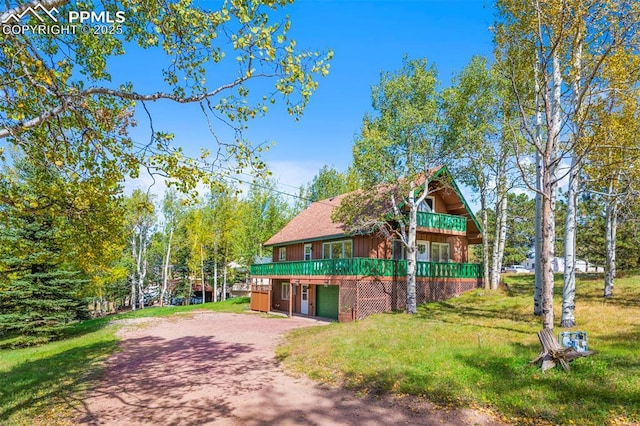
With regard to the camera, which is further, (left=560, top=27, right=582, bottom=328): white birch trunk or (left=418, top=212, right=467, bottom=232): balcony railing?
(left=418, top=212, right=467, bottom=232): balcony railing

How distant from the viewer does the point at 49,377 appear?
10914mm

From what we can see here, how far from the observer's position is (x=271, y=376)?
10.4m

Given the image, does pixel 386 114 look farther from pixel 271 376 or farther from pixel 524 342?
pixel 271 376

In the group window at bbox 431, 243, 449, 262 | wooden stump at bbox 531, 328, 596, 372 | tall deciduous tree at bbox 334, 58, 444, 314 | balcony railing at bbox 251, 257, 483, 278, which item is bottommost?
wooden stump at bbox 531, 328, 596, 372

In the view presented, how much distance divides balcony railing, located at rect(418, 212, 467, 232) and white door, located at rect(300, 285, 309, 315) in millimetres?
9562

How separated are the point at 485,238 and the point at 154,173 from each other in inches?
881

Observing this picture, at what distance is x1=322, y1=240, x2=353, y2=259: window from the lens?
22859 millimetres

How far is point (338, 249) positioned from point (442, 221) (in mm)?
6514

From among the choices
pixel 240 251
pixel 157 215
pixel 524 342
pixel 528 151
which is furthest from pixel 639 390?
pixel 157 215

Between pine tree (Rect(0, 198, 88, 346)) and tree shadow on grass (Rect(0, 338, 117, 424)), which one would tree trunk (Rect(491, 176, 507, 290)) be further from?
pine tree (Rect(0, 198, 88, 346))

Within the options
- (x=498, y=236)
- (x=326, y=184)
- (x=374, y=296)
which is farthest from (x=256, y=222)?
(x=498, y=236)

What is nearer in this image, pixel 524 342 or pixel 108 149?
pixel 108 149

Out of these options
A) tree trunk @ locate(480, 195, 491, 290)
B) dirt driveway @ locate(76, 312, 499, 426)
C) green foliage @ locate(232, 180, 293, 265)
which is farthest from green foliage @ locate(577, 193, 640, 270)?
dirt driveway @ locate(76, 312, 499, 426)

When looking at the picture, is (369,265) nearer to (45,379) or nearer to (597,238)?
(45,379)
